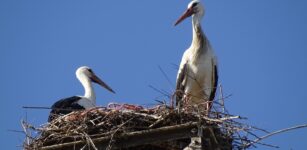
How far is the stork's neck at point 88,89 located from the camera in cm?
1241

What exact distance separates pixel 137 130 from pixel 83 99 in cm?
380

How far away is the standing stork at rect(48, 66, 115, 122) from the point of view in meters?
11.0

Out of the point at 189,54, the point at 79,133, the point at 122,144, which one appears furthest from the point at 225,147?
the point at 189,54

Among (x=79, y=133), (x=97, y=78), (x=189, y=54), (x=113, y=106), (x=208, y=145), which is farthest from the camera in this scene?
(x=97, y=78)

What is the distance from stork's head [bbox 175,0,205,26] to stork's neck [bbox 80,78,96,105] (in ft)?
5.68

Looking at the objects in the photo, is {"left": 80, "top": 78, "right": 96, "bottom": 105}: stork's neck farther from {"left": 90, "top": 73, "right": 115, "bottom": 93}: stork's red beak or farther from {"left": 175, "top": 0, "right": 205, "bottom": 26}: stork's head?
{"left": 175, "top": 0, "right": 205, "bottom": 26}: stork's head

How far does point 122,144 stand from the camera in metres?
7.86

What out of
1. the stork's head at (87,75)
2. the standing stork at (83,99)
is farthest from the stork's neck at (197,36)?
the stork's head at (87,75)

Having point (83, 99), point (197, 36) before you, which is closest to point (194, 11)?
point (197, 36)

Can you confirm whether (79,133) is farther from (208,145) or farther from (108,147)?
(208,145)

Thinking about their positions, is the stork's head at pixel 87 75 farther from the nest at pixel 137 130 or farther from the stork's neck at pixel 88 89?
the nest at pixel 137 130

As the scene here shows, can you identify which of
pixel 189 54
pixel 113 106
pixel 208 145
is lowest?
pixel 208 145

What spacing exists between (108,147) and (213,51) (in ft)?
13.3

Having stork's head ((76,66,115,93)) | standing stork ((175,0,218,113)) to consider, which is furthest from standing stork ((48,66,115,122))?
standing stork ((175,0,218,113))
